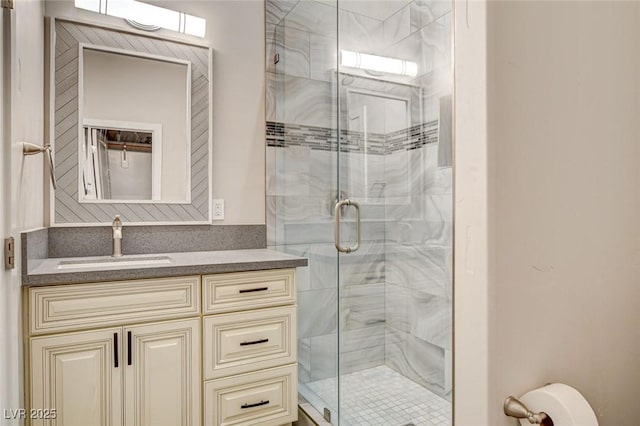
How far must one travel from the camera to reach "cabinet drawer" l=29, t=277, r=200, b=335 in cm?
137

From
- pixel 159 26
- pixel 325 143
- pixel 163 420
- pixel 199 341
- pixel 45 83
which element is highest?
pixel 159 26

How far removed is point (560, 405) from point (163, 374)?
1.37m

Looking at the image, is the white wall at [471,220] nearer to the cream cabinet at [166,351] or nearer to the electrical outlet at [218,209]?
the cream cabinet at [166,351]

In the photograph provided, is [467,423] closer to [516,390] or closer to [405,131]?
[516,390]

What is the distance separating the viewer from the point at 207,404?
1.61m

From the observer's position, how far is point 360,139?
1.94m

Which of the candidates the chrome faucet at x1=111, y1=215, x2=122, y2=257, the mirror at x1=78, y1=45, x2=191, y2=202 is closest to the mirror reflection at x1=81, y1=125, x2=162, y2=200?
the mirror at x1=78, y1=45, x2=191, y2=202

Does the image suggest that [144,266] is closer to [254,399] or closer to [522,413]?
[254,399]

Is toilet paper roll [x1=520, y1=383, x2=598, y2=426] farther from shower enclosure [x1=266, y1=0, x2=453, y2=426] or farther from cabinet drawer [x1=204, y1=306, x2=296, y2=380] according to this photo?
cabinet drawer [x1=204, y1=306, x2=296, y2=380]

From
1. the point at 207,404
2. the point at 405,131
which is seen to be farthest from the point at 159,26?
the point at 207,404

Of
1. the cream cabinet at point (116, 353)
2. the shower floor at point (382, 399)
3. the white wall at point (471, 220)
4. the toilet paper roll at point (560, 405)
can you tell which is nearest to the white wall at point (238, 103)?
the cream cabinet at point (116, 353)

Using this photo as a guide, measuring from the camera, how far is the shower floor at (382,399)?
175cm

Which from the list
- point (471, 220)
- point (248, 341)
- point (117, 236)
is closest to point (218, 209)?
point (117, 236)

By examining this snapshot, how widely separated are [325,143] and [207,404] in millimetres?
1311
